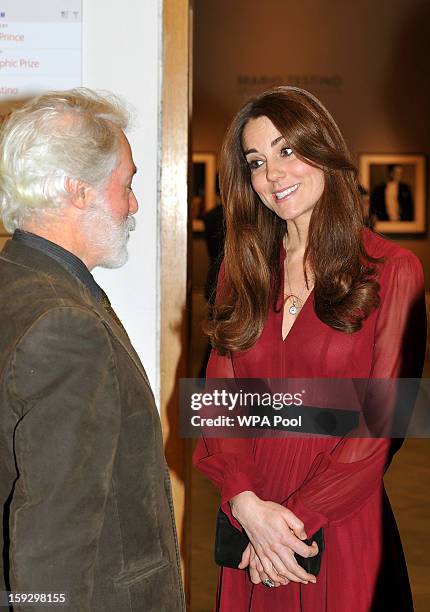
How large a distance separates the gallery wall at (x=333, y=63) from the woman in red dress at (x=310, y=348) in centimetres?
874

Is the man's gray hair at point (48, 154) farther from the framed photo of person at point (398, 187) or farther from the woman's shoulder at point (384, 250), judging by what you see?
the framed photo of person at point (398, 187)

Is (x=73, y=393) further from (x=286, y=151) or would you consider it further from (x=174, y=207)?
(x=174, y=207)

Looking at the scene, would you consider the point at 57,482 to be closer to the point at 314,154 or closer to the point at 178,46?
the point at 314,154

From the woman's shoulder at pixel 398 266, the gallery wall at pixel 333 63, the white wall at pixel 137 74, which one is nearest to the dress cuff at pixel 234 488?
the woman's shoulder at pixel 398 266

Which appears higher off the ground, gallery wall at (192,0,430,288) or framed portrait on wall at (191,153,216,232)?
gallery wall at (192,0,430,288)

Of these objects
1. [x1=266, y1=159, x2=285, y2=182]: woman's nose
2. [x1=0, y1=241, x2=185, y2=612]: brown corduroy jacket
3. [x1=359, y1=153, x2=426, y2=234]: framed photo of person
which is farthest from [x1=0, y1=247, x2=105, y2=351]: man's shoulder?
[x1=359, y1=153, x2=426, y2=234]: framed photo of person

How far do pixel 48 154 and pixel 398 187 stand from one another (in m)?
9.94

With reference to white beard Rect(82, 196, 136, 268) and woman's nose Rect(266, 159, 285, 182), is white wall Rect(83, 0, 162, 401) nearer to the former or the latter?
woman's nose Rect(266, 159, 285, 182)

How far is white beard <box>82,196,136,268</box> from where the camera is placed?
1.68 m

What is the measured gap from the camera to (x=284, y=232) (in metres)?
2.46

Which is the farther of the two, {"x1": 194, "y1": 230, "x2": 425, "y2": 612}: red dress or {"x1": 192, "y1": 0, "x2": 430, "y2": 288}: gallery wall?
{"x1": 192, "y1": 0, "x2": 430, "y2": 288}: gallery wall

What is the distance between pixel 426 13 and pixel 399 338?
9605 mm

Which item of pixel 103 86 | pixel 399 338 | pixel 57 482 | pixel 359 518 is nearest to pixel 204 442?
pixel 359 518

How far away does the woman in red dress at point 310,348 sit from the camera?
213 cm
